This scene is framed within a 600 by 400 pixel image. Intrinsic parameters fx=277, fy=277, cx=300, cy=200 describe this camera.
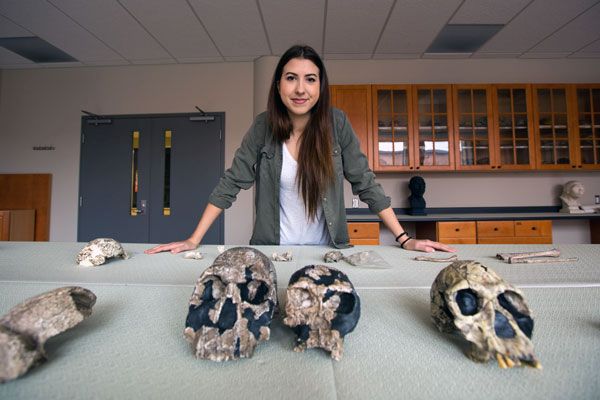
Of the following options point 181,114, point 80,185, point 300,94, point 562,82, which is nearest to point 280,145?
point 300,94

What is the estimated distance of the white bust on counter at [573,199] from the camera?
3514mm

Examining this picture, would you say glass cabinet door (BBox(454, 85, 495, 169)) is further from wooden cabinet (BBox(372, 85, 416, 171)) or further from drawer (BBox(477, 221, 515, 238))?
drawer (BBox(477, 221, 515, 238))

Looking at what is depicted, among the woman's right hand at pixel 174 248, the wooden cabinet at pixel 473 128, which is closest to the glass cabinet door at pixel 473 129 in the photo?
the wooden cabinet at pixel 473 128

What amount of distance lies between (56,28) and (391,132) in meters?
4.06

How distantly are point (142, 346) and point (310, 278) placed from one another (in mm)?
263

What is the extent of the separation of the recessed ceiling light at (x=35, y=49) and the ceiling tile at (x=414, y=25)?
13.6ft

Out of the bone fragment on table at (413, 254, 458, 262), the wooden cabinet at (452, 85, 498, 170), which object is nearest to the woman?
the bone fragment on table at (413, 254, 458, 262)

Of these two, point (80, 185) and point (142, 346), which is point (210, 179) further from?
point (142, 346)

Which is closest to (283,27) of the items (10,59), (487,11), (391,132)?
(391,132)

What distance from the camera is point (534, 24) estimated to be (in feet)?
10.1

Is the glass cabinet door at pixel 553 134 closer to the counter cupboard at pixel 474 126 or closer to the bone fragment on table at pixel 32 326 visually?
the counter cupboard at pixel 474 126

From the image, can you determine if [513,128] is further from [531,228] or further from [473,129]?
[531,228]

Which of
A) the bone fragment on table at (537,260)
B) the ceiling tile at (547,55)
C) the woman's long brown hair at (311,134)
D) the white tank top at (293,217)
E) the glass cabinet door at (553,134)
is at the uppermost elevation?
the ceiling tile at (547,55)

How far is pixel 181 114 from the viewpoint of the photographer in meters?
3.91
